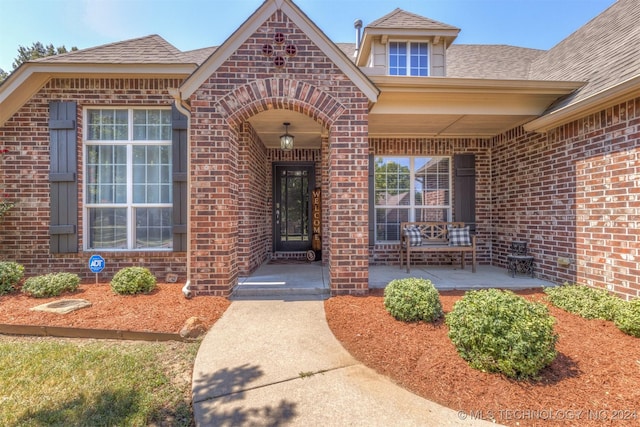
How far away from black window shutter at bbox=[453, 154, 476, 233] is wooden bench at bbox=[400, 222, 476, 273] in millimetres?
372

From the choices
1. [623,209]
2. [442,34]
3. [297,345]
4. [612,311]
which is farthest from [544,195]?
[297,345]

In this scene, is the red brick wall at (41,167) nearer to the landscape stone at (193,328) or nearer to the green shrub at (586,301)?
the landscape stone at (193,328)

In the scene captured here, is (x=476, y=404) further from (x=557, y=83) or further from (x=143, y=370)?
(x=557, y=83)

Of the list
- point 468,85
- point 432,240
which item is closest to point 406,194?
point 432,240

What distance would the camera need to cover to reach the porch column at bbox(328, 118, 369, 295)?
4121 millimetres

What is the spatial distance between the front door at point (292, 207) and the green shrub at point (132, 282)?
3.49m

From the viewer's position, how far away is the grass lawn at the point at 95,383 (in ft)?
6.41

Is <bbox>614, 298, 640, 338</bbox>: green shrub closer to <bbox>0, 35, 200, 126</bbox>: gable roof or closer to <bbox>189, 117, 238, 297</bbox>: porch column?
<bbox>189, 117, 238, 297</bbox>: porch column

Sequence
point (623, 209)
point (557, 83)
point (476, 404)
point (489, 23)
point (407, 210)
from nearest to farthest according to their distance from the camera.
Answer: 1. point (476, 404)
2. point (623, 209)
3. point (557, 83)
4. point (407, 210)
5. point (489, 23)

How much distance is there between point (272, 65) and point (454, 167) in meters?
4.60

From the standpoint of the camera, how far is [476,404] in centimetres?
200

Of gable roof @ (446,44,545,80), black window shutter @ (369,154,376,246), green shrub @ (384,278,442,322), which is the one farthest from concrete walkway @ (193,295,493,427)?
gable roof @ (446,44,545,80)

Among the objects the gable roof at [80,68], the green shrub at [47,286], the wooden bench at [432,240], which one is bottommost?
the green shrub at [47,286]

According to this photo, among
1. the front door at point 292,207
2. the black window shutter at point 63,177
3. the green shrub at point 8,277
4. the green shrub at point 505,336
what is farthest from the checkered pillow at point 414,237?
the green shrub at point 8,277
